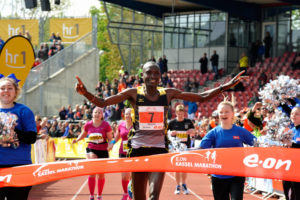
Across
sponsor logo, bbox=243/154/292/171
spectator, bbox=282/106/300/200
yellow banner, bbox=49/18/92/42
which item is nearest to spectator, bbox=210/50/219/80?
yellow banner, bbox=49/18/92/42

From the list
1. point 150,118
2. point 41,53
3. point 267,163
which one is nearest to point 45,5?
point 150,118

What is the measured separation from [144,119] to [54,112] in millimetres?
26759

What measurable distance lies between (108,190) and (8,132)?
28.2 ft

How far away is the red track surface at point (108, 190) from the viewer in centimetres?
1288

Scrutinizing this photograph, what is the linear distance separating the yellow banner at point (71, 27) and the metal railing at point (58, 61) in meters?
0.77

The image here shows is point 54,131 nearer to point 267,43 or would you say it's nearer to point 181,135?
point 267,43

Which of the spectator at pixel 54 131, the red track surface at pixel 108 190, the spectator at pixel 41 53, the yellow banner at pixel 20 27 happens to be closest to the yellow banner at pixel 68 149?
the spectator at pixel 54 131

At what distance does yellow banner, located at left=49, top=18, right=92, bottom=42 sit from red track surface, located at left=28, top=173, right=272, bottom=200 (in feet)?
64.6

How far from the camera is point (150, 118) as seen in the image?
7016mm

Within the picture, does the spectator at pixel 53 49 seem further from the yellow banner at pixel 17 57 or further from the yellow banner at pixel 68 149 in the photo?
the yellow banner at pixel 17 57

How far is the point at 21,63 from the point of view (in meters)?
10.3

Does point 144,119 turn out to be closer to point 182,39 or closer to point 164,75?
point 164,75

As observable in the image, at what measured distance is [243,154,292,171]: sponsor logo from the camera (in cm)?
612

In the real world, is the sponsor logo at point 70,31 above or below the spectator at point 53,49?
above
